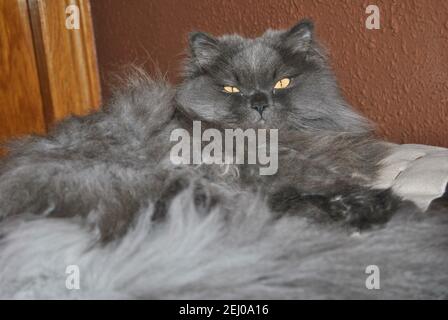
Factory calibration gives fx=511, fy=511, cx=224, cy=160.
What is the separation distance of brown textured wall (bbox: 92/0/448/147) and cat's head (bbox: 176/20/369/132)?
153 millimetres

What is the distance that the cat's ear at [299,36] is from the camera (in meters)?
1.60

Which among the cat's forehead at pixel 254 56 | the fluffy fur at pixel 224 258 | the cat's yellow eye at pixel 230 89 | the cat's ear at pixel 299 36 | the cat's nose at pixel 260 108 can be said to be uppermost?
the cat's ear at pixel 299 36

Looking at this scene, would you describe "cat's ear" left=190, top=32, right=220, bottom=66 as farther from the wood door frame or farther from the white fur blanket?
the wood door frame

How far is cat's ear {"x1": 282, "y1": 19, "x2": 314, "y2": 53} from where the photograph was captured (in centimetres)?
160

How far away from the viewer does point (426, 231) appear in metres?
1.02

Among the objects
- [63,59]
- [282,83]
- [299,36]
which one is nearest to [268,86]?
[282,83]

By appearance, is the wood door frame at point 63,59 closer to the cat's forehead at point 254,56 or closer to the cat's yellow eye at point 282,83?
the cat's forehead at point 254,56

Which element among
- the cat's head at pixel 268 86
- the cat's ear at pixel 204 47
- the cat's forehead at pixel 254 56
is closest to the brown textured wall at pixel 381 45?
the cat's head at pixel 268 86

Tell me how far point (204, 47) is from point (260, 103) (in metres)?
0.30

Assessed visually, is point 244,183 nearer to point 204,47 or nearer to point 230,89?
point 230,89

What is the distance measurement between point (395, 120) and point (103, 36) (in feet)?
5.46

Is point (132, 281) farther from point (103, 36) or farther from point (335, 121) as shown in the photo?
point (103, 36)

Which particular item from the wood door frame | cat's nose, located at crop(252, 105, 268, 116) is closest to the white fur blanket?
cat's nose, located at crop(252, 105, 268, 116)
